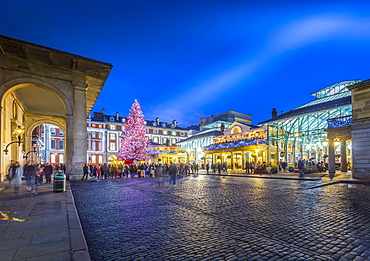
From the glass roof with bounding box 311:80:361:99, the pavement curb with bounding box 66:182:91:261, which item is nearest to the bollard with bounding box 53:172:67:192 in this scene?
the pavement curb with bounding box 66:182:91:261

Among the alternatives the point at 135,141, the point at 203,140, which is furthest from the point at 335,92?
the point at 135,141

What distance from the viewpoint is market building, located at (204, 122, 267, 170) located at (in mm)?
31672

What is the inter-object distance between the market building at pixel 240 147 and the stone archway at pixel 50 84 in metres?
20.5

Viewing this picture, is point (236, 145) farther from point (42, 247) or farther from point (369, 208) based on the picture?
point (42, 247)

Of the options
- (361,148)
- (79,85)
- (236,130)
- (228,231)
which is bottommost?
(228,231)

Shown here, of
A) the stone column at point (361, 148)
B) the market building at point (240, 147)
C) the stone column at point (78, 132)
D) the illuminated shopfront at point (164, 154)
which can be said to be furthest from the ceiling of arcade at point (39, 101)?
the stone column at point (361, 148)

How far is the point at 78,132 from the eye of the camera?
55.9ft

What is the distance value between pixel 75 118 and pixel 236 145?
2265 cm

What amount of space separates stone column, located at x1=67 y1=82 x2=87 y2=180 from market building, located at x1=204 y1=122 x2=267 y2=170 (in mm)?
21569

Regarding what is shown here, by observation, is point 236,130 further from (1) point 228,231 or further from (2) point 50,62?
(1) point 228,231

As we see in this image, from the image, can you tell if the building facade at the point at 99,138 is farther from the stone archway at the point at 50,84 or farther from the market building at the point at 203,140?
the stone archway at the point at 50,84

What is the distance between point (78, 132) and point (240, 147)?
22287 millimetres

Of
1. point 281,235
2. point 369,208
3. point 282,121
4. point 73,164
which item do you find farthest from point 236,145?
point 281,235

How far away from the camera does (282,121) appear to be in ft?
101
